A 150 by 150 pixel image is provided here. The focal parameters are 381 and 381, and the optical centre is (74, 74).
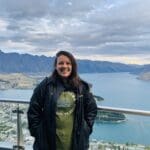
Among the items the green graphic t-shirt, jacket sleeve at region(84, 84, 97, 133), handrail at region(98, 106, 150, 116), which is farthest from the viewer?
handrail at region(98, 106, 150, 116)

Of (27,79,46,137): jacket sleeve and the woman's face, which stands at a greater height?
the woman's face

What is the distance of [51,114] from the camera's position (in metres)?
3.26

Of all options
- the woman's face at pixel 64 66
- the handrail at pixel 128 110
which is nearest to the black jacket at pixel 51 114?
the woman's face at pixel 64 66

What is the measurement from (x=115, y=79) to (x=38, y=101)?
19.4 meters

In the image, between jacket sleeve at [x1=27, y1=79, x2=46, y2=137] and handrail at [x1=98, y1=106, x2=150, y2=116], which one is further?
handrail at [x1=98, y1=106, x2=150, y2=116]

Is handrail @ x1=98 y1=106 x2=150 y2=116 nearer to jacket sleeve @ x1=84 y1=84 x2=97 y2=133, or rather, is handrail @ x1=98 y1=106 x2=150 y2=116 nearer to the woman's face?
jacket sleeve @ x1=84 y1=84 x2=97 y2=133

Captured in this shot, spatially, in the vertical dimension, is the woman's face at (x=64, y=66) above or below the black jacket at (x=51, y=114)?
above

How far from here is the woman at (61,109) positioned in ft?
10.8

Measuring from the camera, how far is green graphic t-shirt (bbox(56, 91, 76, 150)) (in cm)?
328

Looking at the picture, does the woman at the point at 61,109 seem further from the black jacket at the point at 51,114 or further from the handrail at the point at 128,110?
the handrail at the point at 128,110

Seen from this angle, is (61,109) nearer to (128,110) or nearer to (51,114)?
(51,114)

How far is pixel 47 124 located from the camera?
3303mm

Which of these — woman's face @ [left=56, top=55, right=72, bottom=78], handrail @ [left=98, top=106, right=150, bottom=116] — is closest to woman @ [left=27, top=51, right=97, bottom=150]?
woman's face @ [left=56, top=55, right=72, bottom=78]

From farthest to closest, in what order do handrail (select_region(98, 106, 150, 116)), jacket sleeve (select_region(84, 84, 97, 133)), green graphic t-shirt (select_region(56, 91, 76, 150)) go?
handrail (select_region(98, 106, 150, 116)), jacket sleeve (select_region(84, 84, 97, 133)), green graphic t-shirt (select_region(56, 91, 76, 150))
